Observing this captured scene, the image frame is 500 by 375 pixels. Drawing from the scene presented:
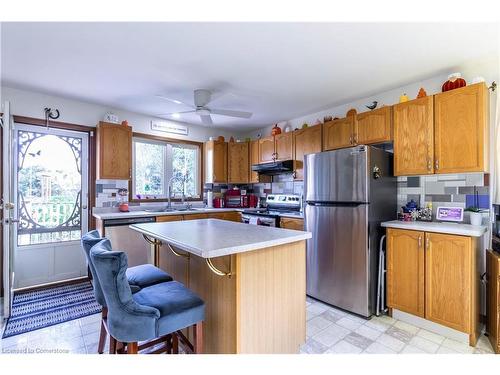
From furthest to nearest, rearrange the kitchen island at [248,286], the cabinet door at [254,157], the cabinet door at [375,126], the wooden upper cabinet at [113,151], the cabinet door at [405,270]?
the cabinet door at [254,157] < the wooden upper cabinet at [113,151] < the cabinet door at [375,126] < the cabinet door at [405,270] < the kitchen island at [248,286]

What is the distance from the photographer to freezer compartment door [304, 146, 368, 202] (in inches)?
98.9

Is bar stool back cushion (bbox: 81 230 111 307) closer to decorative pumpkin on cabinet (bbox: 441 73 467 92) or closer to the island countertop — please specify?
the island countertop

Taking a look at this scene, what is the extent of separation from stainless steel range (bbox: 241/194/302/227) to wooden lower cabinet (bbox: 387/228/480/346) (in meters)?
1.23

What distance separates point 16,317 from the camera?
2.47 metres

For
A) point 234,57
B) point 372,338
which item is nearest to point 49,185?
point 234,57

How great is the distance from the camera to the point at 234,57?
2312 millimetres

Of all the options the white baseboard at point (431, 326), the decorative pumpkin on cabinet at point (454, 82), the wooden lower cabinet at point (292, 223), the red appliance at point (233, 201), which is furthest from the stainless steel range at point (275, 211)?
the decorative pumpkin on cabinet at point (454, 82)

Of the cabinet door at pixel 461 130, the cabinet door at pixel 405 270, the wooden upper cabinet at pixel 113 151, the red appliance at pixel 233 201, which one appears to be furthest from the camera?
the red appliance at pixel 233 201

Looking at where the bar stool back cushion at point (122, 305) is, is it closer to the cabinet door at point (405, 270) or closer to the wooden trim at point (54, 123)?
the cabinet door at point (405, 270)

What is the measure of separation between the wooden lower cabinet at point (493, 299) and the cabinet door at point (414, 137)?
0.87 meters

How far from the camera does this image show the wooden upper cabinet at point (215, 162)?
4520mm

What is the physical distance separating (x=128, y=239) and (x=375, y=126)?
3.25 meters
